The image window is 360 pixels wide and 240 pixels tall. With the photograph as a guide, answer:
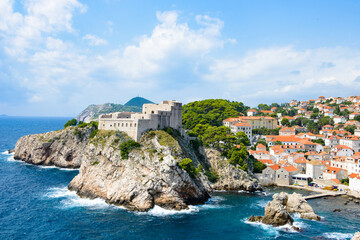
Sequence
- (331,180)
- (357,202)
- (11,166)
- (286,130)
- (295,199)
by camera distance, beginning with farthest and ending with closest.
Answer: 1. (286,130)
2. (11,166)
3. (331,180)
4. (357,202)
5. (295,199)

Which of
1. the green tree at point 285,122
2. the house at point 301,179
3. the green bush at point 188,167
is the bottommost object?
the house at point 301,179

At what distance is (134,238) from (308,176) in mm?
45945

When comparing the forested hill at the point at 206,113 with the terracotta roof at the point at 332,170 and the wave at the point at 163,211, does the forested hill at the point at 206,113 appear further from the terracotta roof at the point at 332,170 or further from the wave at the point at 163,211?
the wave at the point at 163,211

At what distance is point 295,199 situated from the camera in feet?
152

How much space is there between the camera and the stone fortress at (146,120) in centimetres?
5538

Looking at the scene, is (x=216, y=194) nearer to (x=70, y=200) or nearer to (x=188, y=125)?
(x=70, y=200)

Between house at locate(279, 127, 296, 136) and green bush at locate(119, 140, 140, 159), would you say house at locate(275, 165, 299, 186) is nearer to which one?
green bush at locate(119, 140, 140, 159)

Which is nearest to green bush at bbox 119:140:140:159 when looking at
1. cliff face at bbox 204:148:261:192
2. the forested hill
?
cliff face at bbox 204:148:261:192

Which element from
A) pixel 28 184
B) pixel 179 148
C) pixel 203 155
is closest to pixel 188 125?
pixel 203 155

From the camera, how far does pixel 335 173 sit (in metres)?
63.9

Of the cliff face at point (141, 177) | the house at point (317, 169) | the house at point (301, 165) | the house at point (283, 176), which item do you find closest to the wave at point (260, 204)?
the cliff face at point (141, 177)

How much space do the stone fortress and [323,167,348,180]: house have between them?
36.2 m

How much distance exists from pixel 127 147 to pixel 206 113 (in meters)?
61.1

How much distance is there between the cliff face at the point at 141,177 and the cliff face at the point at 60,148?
22.9 m
